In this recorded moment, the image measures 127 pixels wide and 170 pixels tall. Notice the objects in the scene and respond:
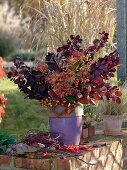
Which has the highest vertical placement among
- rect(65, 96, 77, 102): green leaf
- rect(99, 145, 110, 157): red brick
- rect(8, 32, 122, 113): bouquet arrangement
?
rect(8, 32, 122, 113): bouquet arrangement

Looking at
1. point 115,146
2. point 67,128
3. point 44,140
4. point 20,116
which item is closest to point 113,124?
point 115,146

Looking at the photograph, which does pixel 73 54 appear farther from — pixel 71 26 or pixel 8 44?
pixel 8 44

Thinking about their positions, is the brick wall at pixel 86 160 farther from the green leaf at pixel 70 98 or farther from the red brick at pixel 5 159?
the green leaf at pixel 70 98

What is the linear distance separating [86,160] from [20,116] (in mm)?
4251

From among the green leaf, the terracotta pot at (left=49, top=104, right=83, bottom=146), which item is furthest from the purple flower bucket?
the green leaf

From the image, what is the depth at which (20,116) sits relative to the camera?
7.36 meters

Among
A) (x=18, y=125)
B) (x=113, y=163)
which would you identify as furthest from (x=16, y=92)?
(x=113, y=163)

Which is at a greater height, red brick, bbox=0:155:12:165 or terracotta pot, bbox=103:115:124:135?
terracotta pot, bbox=103:115:124:135

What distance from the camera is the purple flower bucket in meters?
3.33

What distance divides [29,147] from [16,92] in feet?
17.5

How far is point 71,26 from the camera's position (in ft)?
23.7

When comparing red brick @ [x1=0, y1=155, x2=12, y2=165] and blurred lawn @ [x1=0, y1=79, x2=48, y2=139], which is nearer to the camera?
red brick @ [x1=0, y1=155, x2=12, y2=165]

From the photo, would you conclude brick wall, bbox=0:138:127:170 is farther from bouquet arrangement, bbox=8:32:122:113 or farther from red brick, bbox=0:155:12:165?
bouquet arrangement, bbox=8:32:122:113

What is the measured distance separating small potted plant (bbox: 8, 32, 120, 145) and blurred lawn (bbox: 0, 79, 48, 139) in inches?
127
